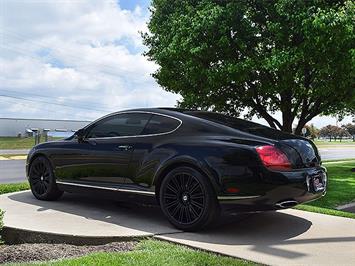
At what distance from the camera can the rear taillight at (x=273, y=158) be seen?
5.00 m

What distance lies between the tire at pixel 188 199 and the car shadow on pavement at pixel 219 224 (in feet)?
0.45

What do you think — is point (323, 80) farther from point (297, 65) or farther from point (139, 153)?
point (139, 153)

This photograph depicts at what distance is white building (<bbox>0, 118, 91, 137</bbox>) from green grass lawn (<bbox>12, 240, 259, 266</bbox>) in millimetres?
36234

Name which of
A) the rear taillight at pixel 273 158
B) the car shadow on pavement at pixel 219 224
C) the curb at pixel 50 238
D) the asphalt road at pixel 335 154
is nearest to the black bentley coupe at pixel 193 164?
the rear taillight at pixel 273 158

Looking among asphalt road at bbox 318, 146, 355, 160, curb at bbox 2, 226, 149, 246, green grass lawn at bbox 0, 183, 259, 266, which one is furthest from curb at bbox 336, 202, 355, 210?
asphalt road at bbox 318, 146, 355, 160

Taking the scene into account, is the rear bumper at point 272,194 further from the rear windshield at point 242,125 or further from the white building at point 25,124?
the white building at point 25,124

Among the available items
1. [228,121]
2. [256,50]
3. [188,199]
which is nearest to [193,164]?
[188,199]

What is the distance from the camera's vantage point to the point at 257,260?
13.9ft

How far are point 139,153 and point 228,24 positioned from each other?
7026mm

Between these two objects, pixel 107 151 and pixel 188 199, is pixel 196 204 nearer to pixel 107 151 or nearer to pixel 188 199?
pixel 188 199

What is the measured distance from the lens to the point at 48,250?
463 cm

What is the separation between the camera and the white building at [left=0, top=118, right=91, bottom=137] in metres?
39.9

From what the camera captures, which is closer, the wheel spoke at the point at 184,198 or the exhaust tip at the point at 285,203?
the exhaust tip at the point at 285,203

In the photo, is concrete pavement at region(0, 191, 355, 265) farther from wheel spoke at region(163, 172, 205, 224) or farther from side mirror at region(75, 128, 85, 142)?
side mirror at region(75, 128, 85, 142)
